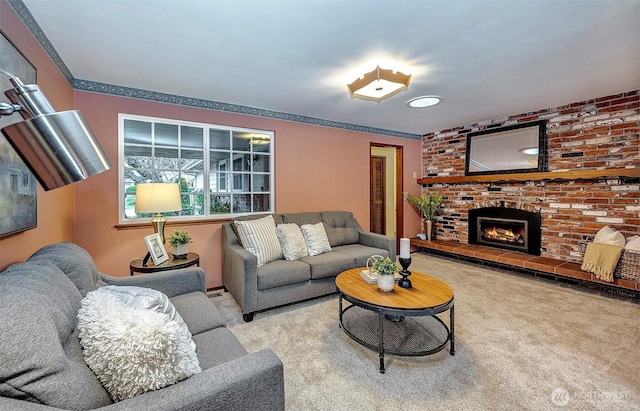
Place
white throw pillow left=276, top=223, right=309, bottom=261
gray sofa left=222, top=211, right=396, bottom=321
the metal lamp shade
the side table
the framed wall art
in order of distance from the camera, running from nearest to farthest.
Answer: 1. the metal lamp shade
2. the framed wall art
3. the side table
4. gray sofa left=222, top=211, right=396, bottom=321
5. white throw pillow left=276, top=223, right=309, bottom=261

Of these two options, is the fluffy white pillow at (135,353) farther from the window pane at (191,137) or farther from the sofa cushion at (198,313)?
the window pane at (191,137)

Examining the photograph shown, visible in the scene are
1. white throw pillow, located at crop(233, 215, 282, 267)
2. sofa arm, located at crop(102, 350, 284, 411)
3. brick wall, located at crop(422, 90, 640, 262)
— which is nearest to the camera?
sofa arm, located at crop(102, 350, 284, 411)

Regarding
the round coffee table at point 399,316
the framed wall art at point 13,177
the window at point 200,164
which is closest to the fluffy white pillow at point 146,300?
the framed wall art at point 13,177

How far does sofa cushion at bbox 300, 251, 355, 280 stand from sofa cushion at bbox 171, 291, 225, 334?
1.23 m

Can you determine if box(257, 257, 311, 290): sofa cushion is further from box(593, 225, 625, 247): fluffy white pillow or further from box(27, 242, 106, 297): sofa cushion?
box(593, 225, 625, 247): fluffy white pillow

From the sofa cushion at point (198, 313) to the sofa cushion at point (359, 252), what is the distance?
178 centimetres

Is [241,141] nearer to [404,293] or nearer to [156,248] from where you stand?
[156,248]

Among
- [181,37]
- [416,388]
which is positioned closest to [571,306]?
[416,388]

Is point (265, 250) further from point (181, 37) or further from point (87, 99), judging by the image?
point (87, 99)

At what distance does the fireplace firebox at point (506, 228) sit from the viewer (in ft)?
13.3

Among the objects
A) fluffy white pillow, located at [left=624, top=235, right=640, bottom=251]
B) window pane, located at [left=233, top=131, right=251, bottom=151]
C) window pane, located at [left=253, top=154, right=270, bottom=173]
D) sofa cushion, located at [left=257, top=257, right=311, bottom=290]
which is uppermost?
window pane, located at [left=233, top=131, right=251, bottom=151]

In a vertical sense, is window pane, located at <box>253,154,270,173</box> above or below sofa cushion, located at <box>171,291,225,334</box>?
above

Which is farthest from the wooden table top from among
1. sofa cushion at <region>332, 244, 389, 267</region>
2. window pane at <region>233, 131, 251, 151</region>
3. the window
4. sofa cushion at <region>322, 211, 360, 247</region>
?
window pane at <region>233, 131, 251, 151</region>

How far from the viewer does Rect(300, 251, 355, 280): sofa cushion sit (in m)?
2.99
